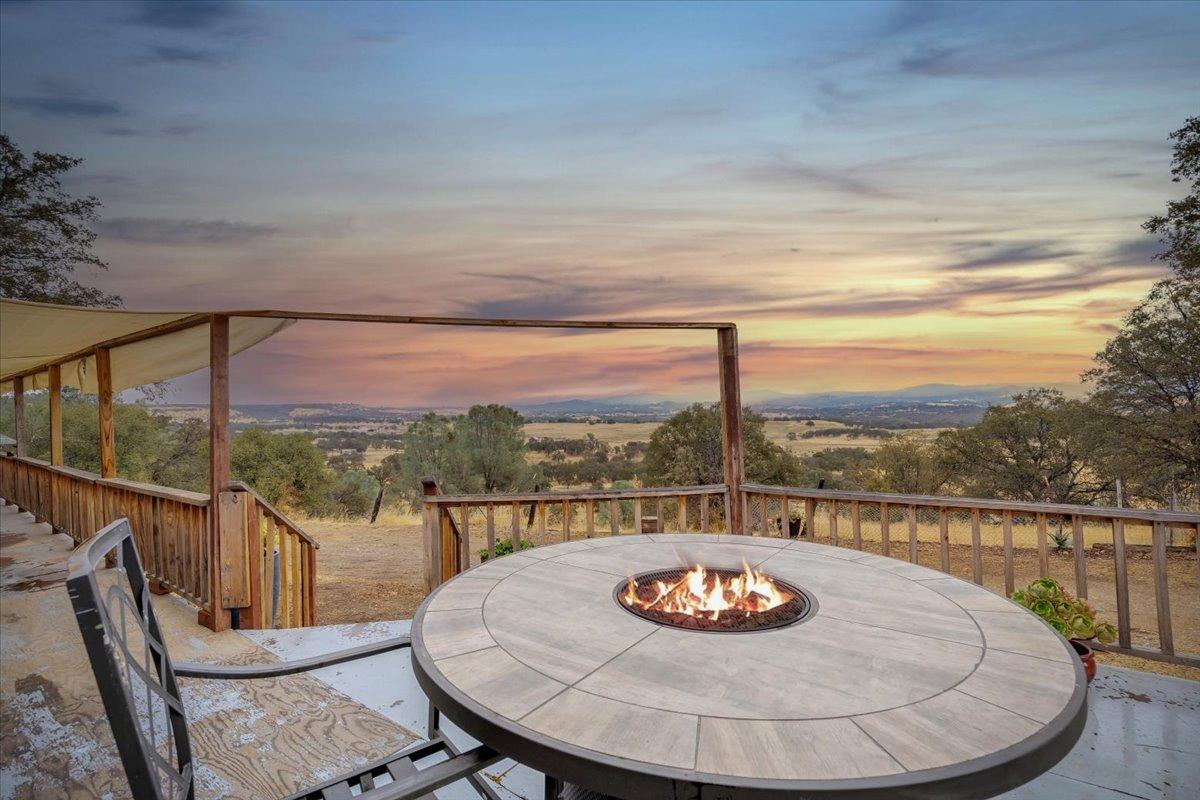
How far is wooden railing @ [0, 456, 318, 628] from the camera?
3.86m

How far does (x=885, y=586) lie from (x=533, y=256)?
29.1 ft

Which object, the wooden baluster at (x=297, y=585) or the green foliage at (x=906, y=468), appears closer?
the wooden baluster at (x=297, y=585)

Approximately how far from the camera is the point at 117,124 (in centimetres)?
902

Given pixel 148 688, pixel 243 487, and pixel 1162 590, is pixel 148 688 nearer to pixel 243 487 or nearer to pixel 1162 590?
pixel 243 487

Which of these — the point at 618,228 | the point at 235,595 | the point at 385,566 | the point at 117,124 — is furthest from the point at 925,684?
the point at 117,124

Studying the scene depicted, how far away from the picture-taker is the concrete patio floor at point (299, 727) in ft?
7.13

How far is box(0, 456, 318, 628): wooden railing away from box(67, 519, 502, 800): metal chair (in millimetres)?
2781

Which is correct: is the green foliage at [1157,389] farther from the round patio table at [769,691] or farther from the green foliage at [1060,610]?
the round patio table at [769,691]

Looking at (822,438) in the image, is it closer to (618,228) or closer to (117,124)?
(618,228)

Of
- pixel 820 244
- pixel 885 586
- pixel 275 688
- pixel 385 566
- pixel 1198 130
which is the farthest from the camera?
pixel 385 566

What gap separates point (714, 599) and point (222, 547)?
3.53m

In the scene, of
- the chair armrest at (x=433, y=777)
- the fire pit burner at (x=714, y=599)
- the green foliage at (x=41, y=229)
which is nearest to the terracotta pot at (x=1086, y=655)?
the fire pit burner at (x=714, y=599)

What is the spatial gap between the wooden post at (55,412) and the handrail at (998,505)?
27.9ft

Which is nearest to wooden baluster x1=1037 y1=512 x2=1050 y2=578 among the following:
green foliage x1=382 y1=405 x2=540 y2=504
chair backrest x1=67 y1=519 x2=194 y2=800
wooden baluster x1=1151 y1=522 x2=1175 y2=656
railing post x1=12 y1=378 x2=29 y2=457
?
wooden baluster x1=1151 y1=522 x2=1175 y2=656
